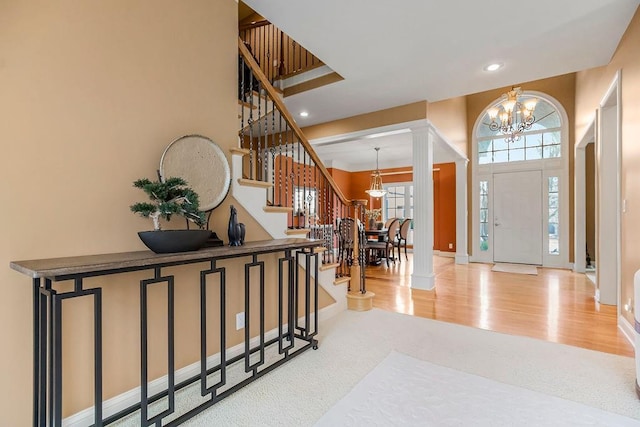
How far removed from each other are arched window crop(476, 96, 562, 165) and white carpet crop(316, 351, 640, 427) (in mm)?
6000

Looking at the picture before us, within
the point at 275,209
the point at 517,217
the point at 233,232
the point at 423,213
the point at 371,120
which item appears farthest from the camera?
the point at 517,217

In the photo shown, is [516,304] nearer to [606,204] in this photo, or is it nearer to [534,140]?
[606,204]

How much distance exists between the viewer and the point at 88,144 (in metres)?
1.55

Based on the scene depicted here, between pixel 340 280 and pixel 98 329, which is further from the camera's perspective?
pixel 340 280

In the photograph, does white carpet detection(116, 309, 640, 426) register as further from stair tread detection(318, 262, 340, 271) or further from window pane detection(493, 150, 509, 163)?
window pane detection(493, 150, 509, 163)

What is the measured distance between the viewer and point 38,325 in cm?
129

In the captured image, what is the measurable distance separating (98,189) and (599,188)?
200 inches

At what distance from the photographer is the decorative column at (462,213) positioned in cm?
680

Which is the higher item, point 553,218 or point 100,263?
Result: point 553,218

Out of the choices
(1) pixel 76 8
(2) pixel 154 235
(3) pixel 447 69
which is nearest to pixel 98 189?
(2) pixel 154 235

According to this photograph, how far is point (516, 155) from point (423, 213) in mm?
3673

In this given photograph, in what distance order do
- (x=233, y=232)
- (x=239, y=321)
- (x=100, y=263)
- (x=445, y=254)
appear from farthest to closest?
1. (x=445, y=254)
2. (x=239, y=321)
3. (x=233, y=232)
4. (x=100, y=263)

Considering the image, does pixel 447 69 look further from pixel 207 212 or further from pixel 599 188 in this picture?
pixel 207 212

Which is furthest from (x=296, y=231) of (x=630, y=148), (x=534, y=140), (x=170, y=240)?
(x=534, y=140)
